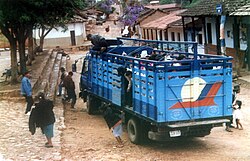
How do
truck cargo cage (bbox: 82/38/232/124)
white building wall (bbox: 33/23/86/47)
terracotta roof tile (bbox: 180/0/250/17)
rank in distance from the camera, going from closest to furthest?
truck cargo cage (bbox: 82/38/232/124) → terracotta roof tile (bbox: 180/0/250/17) → white building wall (bbox: 33/23/86/47)

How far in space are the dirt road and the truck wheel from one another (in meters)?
0.16

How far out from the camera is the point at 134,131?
1209cm

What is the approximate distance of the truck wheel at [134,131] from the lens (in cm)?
1190

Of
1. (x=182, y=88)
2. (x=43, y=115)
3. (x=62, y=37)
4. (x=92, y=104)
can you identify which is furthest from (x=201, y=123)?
(x=62, y=37)

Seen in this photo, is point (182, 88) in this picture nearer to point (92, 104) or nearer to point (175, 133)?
point (175, 133)

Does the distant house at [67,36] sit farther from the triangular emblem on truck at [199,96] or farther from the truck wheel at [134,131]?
the triangular emblem on truck at [199,96]

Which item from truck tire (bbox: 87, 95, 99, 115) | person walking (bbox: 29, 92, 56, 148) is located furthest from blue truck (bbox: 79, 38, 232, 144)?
truck tire (bbox: 87, 95, 99, 115)

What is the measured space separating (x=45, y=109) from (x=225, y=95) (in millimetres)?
4302

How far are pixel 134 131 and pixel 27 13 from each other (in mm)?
8728

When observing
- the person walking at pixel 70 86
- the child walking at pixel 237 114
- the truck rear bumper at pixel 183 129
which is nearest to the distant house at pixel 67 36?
the person walking at pixel 70 86

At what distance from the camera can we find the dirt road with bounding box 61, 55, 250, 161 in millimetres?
10883

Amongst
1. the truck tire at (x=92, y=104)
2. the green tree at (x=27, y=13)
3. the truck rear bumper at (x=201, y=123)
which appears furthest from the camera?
the green tree at (x=27, y=13)

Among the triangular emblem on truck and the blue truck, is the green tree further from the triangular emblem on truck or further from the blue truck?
the triangular emblem on truck

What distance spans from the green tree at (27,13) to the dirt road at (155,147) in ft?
20.1
